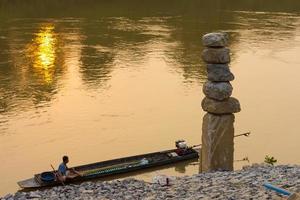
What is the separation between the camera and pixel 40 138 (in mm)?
26469

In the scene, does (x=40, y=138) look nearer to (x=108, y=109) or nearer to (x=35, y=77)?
(x=108, y=109)

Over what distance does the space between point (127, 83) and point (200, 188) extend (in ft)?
78.5

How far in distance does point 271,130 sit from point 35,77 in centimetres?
1866

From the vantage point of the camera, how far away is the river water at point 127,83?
1006 inches

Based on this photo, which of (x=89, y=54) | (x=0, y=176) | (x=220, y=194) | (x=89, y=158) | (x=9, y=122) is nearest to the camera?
(x=220, y=194)

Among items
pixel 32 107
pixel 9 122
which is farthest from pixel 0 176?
pixel 32 107

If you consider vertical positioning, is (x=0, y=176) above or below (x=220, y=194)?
below

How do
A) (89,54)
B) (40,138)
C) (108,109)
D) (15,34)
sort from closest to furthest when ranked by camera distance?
(40,138), (108,109), (89,54), (15,34)

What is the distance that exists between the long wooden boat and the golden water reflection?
56.6ft

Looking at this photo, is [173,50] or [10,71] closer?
[10,71]

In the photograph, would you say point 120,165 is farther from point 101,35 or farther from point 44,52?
point 101,35

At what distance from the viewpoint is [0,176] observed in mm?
21953

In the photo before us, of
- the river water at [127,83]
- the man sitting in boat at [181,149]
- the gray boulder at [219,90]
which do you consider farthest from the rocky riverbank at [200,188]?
the man sitting in boat at [181,149]

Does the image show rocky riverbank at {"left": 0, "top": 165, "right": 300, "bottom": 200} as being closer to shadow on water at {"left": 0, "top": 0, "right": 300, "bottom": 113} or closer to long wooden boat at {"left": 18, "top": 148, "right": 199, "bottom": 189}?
long wooden boat at {"left": 18, "top": 148, "right": 199, "bottom": 189}
